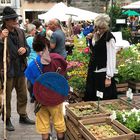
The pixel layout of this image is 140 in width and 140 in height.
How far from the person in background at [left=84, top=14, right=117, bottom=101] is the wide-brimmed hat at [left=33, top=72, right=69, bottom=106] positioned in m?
1.14

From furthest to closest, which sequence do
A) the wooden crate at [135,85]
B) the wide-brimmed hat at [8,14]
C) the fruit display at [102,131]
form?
the wooden crate at [135,85] → the wide-brimmed hat at [8,14] → the fruit display at [102,131]

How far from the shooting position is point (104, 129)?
4.73 meters

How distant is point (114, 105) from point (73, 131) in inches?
36.1

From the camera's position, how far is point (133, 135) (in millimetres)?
4340

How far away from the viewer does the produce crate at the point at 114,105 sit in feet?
18.0

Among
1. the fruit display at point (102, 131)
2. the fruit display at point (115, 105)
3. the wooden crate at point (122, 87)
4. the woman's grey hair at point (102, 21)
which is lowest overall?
the wooden crate at point (122, 87)

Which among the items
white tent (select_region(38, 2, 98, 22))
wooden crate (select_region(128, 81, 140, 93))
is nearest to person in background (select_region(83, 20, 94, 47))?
white tent (select_region(38, 2, 98, 22))

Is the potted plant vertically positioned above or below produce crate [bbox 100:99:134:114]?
above

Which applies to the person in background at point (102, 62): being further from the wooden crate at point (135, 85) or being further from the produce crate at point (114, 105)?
the wooden crate at point (135, 85)

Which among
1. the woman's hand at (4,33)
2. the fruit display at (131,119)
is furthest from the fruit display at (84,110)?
the woman's hand at (4,33)

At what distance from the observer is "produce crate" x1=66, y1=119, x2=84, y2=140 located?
4.89 metres

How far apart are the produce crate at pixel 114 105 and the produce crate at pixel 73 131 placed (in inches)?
20.4

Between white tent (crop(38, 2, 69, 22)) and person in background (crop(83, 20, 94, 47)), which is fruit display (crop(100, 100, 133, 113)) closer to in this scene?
person in background (crop(83, 20, 94, 47))

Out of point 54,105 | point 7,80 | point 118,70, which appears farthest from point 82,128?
point 118,70
